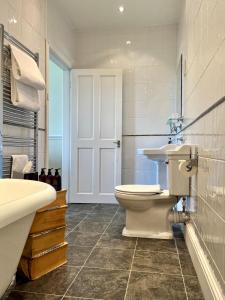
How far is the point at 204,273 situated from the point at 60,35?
3073 millimetres

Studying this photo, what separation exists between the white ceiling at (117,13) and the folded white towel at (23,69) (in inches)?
56.6

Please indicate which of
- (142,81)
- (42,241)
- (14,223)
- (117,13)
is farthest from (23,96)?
(142,81)

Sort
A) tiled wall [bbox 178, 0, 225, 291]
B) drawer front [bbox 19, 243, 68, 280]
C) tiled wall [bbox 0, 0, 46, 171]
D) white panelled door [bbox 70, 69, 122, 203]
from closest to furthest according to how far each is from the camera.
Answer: tiled wall [bbox 178, 0, 225, 291] → drawer front [bbox 19, 243, 68, 280] → tiled wall [bbox 0, 0, 46, 171] → white panelled door [bbox 70, 69, 122, 203]

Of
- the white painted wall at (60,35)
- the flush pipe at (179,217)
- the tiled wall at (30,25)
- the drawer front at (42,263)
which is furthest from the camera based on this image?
the white painted wall at (60,35)

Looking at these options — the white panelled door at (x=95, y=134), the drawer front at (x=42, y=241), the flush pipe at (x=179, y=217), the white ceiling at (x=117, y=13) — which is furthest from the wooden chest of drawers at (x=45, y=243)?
the white ceiling at (x=117, y=13)

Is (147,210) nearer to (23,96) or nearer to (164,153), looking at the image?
(164,153)

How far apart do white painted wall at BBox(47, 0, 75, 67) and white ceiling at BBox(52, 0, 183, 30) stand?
3.1 inches

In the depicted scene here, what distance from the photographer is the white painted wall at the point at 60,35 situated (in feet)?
10.2

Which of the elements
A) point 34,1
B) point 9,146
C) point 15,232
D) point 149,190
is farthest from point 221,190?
point 34,1

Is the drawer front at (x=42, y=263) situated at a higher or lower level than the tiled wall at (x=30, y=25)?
lower

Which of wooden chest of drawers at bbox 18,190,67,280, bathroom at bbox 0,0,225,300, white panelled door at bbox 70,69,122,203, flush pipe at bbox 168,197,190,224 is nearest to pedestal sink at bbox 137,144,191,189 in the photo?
bathroom at bbox 0,0,225,300

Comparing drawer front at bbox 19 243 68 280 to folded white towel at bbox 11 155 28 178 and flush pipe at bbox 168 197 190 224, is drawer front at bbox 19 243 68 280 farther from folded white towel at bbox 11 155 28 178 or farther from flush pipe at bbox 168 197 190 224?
flush pipe at bbox 168 197 190 224

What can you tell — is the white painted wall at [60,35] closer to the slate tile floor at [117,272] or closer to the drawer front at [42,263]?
the slate tile floor at [117,272]

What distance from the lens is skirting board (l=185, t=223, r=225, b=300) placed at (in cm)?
122
